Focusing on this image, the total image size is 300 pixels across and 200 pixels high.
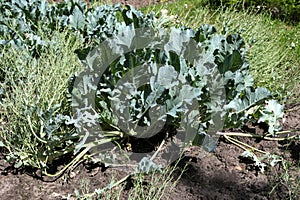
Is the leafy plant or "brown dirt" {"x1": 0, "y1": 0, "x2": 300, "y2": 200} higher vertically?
the leafy plant

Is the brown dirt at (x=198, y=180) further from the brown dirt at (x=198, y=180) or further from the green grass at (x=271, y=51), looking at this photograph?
the green grass at (x=271, y=51)

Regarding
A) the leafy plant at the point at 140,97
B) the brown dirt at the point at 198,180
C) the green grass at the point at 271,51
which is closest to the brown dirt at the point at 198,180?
the brown dirt at the point at 198,180

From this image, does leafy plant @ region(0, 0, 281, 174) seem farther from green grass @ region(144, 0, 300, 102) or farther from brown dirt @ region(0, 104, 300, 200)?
green grass @ region(144, 0, 300, 102)

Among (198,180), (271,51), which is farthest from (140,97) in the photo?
(271,51)

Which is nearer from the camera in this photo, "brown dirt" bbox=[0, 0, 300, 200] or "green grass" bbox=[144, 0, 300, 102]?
"brown dirt" bbox=[0, 0, 300, 200]

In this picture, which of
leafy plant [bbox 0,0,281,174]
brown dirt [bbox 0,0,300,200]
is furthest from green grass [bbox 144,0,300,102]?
brown dirt [bbox 0,0,300,200]

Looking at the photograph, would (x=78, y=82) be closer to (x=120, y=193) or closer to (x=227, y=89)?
(x=120, y=193)

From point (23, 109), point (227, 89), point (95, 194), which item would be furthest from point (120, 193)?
point (227, 89)

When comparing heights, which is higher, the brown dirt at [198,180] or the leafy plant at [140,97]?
the leafy plant at [140,97]

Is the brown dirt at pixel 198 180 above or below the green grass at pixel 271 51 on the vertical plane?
below

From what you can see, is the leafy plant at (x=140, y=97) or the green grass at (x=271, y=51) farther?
the green grass at (x=271, y=51)

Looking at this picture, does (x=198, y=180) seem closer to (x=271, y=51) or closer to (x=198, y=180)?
(x=198, y=180)

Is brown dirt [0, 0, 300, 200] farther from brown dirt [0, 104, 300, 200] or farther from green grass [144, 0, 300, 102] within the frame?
green grass [144, 0, 300, 102]

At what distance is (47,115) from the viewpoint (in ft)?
8.73
